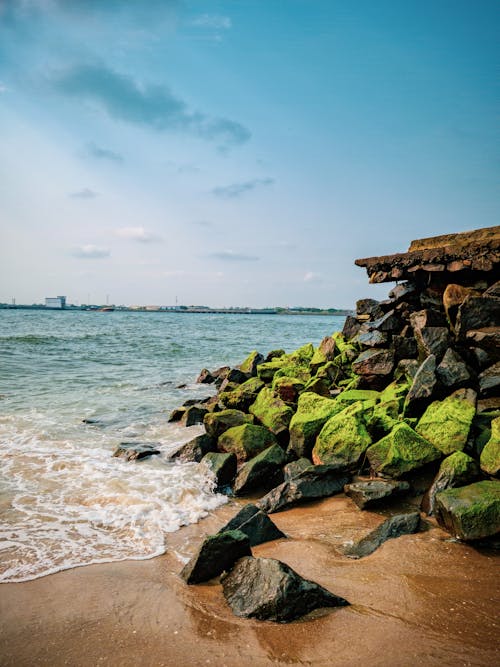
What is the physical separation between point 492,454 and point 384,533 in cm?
155

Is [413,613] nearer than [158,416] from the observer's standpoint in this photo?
Yes

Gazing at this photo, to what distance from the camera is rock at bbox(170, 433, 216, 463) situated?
7.22m

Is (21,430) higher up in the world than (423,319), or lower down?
lower down

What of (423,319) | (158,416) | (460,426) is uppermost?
(423,319)

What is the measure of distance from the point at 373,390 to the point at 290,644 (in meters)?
5.38

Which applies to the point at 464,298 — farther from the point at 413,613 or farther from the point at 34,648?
the point at 34,648

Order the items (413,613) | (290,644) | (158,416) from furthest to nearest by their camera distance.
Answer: (158,416) < (413,613) < (290,644)

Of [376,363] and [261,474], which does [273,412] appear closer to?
[261,474]

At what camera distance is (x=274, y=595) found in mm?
2922

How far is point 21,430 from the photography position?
343 inches

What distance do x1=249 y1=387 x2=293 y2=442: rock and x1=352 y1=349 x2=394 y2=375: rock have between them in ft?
5.31

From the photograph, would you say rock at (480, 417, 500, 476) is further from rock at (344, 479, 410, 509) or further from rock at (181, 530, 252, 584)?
rock at (181, 530, 252, 584)

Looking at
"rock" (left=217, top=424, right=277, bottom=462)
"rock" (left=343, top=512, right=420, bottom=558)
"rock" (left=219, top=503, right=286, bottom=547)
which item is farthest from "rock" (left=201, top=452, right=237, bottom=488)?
"rock" (left=343, top=512, right=420, bottom=558)

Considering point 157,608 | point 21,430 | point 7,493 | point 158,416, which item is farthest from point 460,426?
point 21,430
